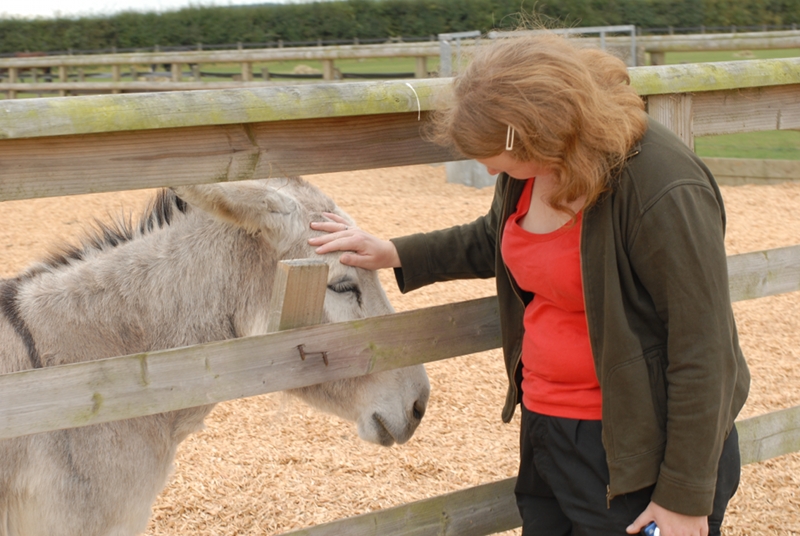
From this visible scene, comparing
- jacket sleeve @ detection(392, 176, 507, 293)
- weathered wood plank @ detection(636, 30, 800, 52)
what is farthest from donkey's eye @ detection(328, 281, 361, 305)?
weathered wood plank @ detection(636, 30, 800, 52)

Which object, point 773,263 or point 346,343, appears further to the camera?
point 773,263

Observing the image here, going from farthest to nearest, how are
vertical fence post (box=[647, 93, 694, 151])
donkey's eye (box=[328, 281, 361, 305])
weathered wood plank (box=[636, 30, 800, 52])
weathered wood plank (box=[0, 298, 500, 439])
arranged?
weathered wood plank (box=[636, 30, 800, 52]) → vertical fence post (box=[647, 93, 694, 151]) → donkey's eye (box=[328, 281, 361, 305]) → weathered wood plank (box=[0, 298, 500, 439])

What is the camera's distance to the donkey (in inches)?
88.7

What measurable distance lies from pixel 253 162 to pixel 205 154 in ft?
0.43

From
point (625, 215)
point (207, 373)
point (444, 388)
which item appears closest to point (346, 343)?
point (207, 373)

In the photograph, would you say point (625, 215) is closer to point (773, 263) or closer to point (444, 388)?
point (773, 263)

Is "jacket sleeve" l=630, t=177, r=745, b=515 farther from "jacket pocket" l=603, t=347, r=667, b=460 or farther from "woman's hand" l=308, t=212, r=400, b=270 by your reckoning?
"woman's hand" l=308, t=212, r=400, b=270

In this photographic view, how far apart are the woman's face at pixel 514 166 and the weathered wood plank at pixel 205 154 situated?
1.50 ft

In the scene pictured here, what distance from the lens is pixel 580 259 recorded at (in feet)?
5.97

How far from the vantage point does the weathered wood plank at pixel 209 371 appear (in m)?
1.75

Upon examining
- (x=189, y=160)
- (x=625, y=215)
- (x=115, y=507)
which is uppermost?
(x=189, y=160)

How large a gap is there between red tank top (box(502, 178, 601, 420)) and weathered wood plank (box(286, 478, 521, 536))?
719 millimetres

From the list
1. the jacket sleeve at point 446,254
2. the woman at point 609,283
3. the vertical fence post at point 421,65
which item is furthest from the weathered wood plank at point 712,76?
the vertical fence post at point 421,65

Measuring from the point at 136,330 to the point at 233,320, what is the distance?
327 millimetres
